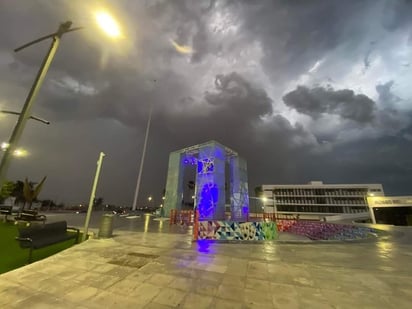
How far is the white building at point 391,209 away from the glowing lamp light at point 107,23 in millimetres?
43748

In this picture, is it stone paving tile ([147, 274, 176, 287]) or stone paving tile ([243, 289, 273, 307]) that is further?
stone paving tile ([147, 274, 176, 287])

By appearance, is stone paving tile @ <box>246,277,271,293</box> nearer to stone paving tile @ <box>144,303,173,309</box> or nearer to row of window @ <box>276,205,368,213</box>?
stone paving tile @ <box>144,303,173,309</box>

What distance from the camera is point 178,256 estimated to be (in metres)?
5.79

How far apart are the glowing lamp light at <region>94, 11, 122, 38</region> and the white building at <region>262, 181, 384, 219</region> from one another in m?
55.0

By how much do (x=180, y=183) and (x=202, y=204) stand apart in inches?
275

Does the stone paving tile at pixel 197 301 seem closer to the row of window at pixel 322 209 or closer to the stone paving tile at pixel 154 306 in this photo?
the stone paving tile at pixel 154 306

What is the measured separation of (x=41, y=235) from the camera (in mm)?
5492

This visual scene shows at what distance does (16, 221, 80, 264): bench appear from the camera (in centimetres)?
490

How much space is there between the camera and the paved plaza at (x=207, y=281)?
3062 mm

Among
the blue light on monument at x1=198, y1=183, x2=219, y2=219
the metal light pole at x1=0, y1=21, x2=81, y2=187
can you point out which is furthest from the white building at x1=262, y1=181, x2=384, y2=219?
the metal light pole at x1=0, y1=21, x2=81, y2=187

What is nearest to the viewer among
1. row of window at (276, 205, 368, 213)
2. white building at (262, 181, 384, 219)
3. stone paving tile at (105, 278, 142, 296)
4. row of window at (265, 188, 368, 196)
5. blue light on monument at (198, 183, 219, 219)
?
stone paving tile at (105, 278, 142, 296)

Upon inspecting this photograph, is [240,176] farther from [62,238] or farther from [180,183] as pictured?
[62,238]

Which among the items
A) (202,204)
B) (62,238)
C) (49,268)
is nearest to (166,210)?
(202,204)

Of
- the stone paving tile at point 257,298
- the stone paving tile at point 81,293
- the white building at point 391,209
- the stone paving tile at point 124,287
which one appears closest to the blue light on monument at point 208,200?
the stone paving tile at point 124,287
